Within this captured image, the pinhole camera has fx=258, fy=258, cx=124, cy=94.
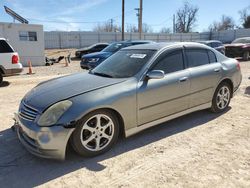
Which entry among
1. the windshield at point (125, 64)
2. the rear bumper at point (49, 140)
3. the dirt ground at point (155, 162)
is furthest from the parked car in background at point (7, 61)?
the rear bumper at point (49, 140)

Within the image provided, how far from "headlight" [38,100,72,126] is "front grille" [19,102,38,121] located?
0.58ft

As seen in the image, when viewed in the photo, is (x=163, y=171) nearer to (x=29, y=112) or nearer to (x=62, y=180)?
(x=62, y=180)

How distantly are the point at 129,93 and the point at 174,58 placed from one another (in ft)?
4.29

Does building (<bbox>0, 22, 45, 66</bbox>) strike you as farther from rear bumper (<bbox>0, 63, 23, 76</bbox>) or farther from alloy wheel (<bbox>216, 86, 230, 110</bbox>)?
alloy wheel (<bbox>216, 86, 230, 110</bbox>)

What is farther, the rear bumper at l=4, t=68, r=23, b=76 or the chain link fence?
the chain link fence

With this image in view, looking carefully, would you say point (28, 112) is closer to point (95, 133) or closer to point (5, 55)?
point (95, 133)

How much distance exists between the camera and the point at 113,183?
3.02 m

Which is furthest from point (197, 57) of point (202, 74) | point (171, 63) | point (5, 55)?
point (5, 55)

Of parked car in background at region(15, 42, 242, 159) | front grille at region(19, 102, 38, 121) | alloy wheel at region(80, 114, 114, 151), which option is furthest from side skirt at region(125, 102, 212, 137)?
front grille at region(19, 102, 38, 121)

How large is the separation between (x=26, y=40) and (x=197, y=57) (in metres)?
16.2

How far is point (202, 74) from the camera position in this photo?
4.91 meters

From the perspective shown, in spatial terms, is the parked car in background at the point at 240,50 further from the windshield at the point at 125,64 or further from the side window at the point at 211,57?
the windshield at the point at 125,64

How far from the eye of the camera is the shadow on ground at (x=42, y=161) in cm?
316

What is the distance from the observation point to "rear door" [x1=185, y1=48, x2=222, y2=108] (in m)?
4.79
